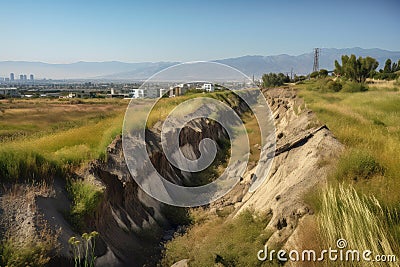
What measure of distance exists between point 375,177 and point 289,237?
2275 mm

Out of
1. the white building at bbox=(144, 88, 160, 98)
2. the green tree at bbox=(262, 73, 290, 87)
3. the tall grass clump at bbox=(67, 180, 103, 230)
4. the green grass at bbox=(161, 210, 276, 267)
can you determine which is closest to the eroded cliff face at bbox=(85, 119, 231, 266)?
the tall grass clump at bbox=(67, 180, 103, 230)

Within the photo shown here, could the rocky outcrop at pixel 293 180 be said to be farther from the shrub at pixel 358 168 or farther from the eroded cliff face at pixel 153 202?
the shrub at pixel 358 168

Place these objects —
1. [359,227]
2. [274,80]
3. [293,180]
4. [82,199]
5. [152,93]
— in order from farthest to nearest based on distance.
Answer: [274,80] → [152,93] → [293,180] → [82,199] → [359,227]

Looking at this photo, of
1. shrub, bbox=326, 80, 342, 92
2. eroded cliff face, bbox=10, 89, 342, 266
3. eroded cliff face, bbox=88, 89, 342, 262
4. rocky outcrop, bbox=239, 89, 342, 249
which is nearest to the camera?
rocky outcrop, bbox=239, 89, 342, 249

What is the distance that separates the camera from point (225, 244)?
24.1 ft

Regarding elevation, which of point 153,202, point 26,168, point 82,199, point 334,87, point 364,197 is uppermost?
point 334,87

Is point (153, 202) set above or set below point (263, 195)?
below

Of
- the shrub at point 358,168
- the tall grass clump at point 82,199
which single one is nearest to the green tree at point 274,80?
the shrub at point 358,168

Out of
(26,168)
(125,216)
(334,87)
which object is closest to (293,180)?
(125,216)

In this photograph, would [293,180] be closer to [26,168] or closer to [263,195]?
[263,195]

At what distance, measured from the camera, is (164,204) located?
41.4ft

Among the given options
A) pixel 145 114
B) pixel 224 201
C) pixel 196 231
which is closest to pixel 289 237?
pixel 196 231

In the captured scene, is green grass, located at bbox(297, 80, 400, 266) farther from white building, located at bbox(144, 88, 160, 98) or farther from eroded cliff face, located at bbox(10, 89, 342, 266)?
white building, located at bbox(144, 88, 160, 98)

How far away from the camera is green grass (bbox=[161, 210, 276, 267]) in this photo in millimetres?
6617
